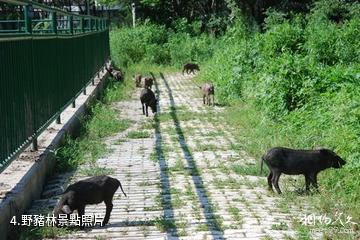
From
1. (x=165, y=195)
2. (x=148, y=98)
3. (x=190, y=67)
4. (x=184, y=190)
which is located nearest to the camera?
(x=165, y=195)

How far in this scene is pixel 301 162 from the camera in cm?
702

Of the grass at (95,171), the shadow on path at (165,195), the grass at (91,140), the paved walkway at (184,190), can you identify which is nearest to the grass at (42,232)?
the paved walkway at (184,190)

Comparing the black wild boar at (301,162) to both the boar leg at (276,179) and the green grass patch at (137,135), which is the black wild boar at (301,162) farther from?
the green grass patch at (137,135)

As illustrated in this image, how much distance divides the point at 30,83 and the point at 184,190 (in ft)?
8.01

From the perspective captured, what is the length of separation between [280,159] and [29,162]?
3.14 metres

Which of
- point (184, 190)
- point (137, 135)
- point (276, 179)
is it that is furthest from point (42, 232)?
point (137, 135)

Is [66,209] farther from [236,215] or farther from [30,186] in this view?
[236,215]

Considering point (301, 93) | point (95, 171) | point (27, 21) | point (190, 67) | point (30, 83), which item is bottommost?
point (190, 67)

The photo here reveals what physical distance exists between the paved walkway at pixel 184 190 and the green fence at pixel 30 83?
88cm

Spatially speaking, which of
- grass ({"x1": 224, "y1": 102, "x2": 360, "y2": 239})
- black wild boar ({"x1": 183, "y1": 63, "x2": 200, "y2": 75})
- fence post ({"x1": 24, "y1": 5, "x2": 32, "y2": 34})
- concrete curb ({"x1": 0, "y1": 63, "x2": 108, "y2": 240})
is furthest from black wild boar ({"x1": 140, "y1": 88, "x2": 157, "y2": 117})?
black wild boar ({"x1": 183, "y1": 63, "x2": 200, "y2": 75})

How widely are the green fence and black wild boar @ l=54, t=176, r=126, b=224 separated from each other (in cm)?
75

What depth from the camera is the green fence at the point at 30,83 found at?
6.22 metres

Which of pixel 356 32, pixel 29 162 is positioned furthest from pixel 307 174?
pixel 356 32

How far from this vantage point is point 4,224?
213 inches
